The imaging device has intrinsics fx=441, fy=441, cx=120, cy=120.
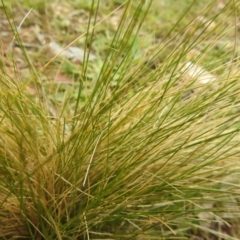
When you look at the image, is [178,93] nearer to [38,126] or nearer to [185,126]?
[185,126]

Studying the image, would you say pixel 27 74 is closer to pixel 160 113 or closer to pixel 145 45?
pixel 145 45

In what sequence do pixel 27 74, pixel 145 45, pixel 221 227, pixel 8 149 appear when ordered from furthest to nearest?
pixel 145 45 < pixel 27 74 < pixel 221 227 < pixel 8 149

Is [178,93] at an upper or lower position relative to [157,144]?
upper

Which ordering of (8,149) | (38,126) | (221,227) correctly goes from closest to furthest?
(8,149) < (38,126) < (221,227)

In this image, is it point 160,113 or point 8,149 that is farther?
point 160,113

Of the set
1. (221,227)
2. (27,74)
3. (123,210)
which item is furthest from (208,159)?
(27,74)

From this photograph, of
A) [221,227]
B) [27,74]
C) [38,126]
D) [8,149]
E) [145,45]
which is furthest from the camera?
[145,45]

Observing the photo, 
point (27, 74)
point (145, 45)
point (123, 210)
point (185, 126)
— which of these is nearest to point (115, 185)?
point (123, 210)

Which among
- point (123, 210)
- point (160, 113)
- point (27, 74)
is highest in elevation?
point (27, 74)

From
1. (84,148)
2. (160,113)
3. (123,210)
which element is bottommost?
(123,210)
